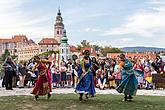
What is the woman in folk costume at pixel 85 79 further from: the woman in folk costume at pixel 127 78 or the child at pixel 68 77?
the child at pixel 68 77

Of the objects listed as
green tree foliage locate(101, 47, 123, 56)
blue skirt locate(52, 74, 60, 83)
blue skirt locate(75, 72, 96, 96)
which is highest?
green tree foliage locate(101, 47, 123, 56)

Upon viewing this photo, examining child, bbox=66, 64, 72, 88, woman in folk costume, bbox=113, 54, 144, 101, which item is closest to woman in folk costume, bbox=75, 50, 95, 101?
woman in folk costume, bbox=113, 54, 144, 101

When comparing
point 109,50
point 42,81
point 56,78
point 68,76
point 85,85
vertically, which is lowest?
point 85,85

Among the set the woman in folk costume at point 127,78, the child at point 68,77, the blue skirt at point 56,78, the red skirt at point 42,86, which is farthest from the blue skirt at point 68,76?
the woman in folk costume at point 127,78

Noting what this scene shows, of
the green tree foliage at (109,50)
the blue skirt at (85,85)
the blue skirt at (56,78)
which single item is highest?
the green tree foliage at (109,50)

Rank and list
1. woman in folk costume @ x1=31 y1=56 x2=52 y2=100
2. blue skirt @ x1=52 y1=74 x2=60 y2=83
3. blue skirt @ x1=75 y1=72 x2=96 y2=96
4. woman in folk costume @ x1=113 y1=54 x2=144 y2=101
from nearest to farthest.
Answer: blue skirt @ x1=75 y1=72 x2=96 y2=96 → woman in folk costume @ x1=113 y1=54 x2=144 y2=101 → woman in folk costume @ x1=31 y1=56 x2=52 y2=100 → blue skirt @ x1=52 y1=74 x2=60 y2=83

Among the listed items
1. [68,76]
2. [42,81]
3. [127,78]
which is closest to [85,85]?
[127,78]

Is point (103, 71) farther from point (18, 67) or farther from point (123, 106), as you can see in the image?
point (123, 106)

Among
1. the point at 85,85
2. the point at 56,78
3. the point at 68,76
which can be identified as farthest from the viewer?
the point at 68,76

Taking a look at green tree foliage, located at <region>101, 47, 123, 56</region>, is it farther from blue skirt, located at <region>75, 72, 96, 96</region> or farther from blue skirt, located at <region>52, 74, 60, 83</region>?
blue skirt, located at <region>75, 72, 96, 96</region>

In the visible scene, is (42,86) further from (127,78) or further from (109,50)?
(109,50)

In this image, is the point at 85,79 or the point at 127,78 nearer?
the point at 85,79

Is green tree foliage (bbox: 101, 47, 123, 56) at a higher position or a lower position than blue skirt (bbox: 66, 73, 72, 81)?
higher

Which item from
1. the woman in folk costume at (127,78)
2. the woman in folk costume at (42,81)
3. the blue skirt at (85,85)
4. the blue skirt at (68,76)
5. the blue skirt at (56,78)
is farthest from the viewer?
the blue skirt at (68,76)
